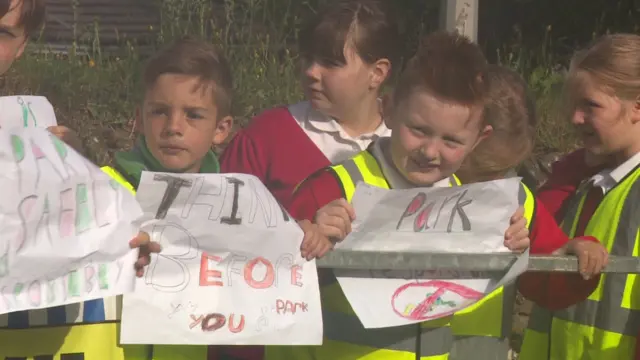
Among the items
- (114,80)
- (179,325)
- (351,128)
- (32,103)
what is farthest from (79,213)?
(114,80)

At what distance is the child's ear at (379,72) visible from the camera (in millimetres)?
3736

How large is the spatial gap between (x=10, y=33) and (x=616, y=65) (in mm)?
1719

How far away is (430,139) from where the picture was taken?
111 inches

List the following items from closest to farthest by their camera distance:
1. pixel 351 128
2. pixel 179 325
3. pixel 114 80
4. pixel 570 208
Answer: pixel 179 325 → pixel 570 208 → pixel 351 128 → pixel 114 80

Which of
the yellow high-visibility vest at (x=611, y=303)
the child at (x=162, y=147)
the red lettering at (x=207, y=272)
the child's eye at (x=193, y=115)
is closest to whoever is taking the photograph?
the red lettering at (x=207, y=272)

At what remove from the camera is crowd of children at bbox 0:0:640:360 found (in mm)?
Result: 2736

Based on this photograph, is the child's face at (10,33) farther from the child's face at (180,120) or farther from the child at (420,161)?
the child at (420,161)

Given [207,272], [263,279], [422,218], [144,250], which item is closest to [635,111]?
[422,218]

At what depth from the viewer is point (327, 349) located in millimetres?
2861

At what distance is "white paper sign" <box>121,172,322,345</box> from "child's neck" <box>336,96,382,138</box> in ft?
3.71

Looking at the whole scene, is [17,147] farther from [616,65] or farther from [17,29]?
[616,65]

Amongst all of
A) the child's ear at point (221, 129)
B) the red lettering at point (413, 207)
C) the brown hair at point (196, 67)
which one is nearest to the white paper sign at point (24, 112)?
the brown hair at point (196, 67)

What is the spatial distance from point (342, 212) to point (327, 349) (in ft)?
1.46

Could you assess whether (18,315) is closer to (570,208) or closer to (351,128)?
(351,128)
